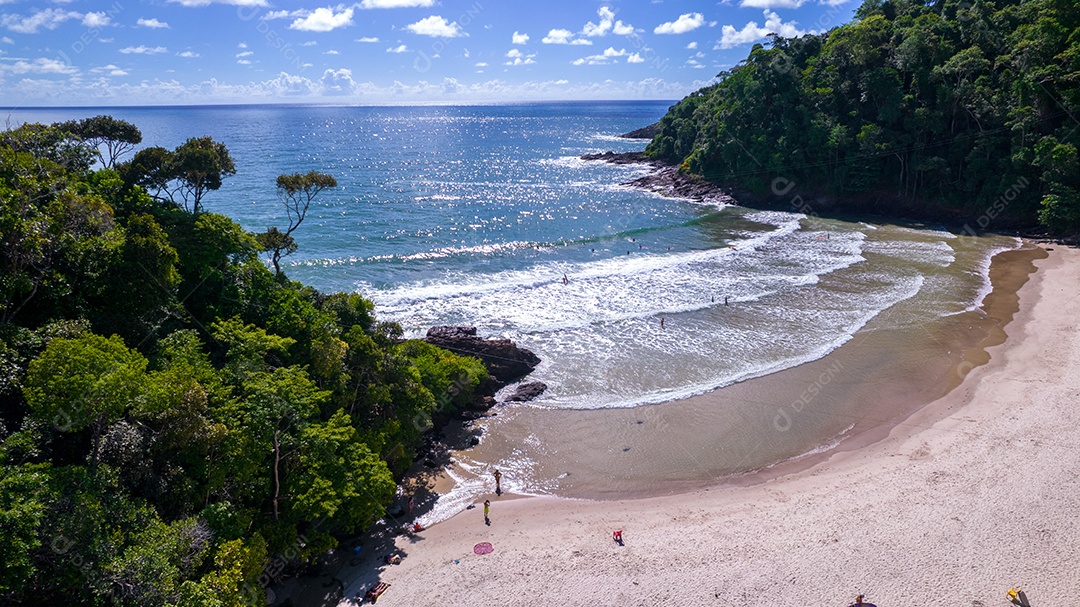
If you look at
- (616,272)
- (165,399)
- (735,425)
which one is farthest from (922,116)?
(165,399)

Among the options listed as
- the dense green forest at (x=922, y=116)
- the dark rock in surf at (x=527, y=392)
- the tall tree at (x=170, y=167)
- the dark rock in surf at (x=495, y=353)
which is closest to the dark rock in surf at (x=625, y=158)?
the dense green forest at (x=922, y=116)

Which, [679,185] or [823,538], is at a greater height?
[679,185]

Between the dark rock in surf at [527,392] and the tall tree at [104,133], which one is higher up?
the tall tree at [104,133]

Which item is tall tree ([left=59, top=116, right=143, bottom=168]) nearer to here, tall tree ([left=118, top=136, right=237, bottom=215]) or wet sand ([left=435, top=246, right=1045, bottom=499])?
tall tree ([left=118, top=136, right=237, bottom=215])

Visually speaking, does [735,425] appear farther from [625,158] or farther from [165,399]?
[625,158]

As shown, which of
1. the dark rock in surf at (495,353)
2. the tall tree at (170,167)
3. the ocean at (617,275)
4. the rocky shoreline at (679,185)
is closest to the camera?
the tall tree at (170,167)

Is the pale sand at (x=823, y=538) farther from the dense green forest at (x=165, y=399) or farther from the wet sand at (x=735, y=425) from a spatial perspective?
the dense green forest at (x=165, y=399)

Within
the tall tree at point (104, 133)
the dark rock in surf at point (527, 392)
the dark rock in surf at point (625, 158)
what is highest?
the dark rock in surf at point (625, 158)

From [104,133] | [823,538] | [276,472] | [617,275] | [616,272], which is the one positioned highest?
[104,133]
